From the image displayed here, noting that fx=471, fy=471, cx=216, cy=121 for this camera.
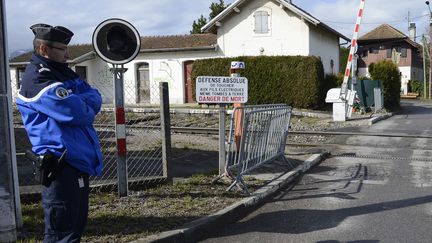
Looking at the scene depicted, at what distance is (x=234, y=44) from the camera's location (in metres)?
29.4

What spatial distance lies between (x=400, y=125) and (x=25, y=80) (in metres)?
16.5

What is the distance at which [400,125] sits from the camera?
17703 mm

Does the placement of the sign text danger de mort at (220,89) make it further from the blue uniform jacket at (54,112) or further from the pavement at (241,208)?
the blue uniform jacket at (54,112)

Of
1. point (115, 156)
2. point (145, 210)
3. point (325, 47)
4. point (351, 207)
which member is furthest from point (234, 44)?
point (145, 210)

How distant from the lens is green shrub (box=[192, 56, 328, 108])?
24.8m

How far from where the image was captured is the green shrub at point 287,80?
24.8 m

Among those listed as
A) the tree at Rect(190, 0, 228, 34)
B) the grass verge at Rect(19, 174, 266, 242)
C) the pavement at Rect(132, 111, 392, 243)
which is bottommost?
the pavement at Rect(132, 111, 392, 243)

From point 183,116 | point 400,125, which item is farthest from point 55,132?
point 183,116

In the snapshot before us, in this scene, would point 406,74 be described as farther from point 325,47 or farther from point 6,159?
point 6,159

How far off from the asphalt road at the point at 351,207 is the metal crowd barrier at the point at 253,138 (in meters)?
0.67

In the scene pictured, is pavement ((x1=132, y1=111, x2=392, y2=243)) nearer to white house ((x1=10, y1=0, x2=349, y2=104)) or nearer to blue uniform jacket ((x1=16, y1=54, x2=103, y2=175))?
blue uniform jacket ((x1=16, y1=54, x2=103, y2=175))

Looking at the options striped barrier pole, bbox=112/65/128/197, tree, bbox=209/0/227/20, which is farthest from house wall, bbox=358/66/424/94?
striped barrier pole, bbox=112/65/128/197

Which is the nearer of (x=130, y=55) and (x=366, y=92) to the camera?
(x=130, y=55)

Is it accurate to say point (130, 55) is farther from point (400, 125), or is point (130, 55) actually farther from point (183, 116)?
point (183, 116)
